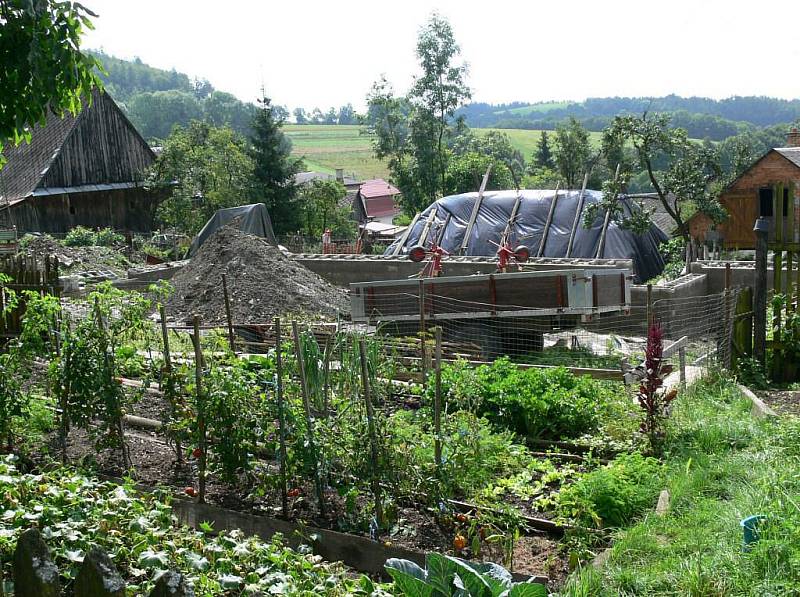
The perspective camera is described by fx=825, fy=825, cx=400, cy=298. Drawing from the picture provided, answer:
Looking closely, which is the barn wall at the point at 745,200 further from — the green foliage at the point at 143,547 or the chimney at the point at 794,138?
the green foliage at the point at 143,547

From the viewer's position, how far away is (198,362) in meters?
6.38

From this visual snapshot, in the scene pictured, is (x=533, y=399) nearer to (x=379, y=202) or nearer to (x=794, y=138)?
(x=794, y=138)

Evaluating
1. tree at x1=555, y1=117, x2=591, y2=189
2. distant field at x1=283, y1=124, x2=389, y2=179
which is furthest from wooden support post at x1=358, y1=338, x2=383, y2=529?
distant field at x1=283, y1=124, x2=389, y2=179

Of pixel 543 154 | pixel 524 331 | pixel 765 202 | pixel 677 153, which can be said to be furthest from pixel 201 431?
pixel 543 154

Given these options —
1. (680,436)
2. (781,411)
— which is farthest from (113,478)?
(781,411)

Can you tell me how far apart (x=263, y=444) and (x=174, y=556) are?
2630 mm

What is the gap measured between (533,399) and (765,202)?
425cm

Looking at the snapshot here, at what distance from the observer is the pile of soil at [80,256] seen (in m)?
19.6

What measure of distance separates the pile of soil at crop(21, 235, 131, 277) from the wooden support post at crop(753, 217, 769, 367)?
14.5 metres

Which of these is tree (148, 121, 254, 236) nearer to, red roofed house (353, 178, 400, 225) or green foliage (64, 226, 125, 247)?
green foliage (64, 226, 125, 247)

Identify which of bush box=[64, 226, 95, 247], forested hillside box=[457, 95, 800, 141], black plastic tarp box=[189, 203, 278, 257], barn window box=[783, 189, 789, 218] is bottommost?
bush box=[64, 226, 95, 247]

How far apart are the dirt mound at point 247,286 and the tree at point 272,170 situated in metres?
14.6

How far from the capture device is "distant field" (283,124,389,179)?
98.6 metres

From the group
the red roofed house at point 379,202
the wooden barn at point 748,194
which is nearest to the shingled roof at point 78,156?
the wooden barn at point 748,194
